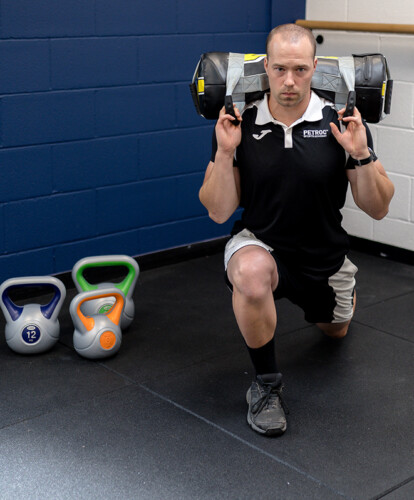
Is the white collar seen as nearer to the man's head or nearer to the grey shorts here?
the man's head

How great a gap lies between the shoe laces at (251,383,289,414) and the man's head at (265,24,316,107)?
2.95 feet

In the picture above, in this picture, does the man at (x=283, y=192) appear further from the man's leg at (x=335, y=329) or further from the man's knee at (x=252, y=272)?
the man's leg at (x=335, y=329)

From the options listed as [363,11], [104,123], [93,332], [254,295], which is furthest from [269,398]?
[363,11]

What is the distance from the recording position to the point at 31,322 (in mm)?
2928

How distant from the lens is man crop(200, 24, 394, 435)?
2381 mm

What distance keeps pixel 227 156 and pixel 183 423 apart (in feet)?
2.81

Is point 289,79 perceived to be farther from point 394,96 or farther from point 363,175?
point 394,96

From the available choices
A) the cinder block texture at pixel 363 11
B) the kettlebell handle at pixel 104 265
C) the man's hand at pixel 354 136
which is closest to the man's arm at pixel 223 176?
the man's hand at pixel 354 136

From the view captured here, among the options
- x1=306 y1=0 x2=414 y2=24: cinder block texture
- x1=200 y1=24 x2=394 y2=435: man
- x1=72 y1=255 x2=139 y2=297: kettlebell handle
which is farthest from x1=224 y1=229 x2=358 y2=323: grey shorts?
x1=306 y1=0 x2=414 y2=24: cinder block texture

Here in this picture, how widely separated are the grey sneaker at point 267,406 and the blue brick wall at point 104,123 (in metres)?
1.48

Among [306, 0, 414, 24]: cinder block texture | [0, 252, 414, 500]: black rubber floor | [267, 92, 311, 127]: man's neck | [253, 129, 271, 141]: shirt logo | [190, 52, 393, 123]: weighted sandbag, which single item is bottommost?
[0, 252, 414, 500]: black rubber floor

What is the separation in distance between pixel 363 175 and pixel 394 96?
167 centimetres

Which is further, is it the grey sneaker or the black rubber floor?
the grey sneaker

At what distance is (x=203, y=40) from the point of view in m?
3.92
